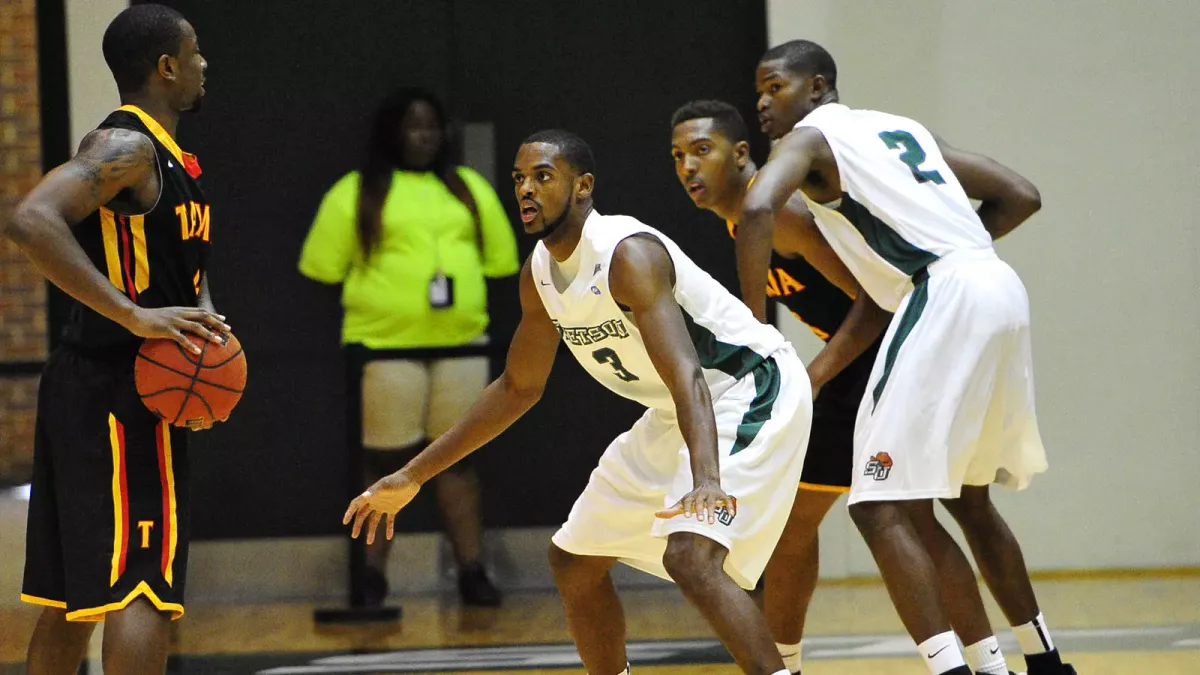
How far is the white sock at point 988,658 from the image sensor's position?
3799 mm

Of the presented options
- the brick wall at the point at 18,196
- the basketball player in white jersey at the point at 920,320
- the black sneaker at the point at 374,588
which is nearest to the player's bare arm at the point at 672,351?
the basketball player in white jersey at the point at 920,320

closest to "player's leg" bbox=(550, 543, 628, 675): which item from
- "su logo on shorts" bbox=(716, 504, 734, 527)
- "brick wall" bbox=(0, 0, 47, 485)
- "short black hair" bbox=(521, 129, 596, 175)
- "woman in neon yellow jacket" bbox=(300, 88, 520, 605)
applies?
"su logo on shorts" bbox=(716, 504, 734, 527)

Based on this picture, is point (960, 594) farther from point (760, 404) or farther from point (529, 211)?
point (529, 211)

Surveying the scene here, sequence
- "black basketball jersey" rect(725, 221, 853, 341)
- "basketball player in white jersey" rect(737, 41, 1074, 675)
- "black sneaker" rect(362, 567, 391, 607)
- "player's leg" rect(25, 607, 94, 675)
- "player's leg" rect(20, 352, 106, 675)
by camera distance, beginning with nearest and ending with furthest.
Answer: "player's leg" rect(20, 352, 106, 675) < "player's leg" rect(25, 607, 94, 675) < "basketball player in white jersey" rect(737, 41, 1074, 675) < "black basketball jersey" rect(725, 221, 853, 341) < "black sneaker" rect(362, 567, 391, 607)

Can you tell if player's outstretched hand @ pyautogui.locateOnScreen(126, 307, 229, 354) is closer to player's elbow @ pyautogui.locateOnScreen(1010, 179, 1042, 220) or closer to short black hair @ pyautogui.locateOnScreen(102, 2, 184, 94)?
short black hair @ pyautogui.locateOnScreen(102, 2, 184, 94)

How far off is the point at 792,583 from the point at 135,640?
181cm

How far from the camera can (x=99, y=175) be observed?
10.4 feet

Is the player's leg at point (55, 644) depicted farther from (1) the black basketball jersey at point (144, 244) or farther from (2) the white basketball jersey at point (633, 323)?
(2) the white basketball jersey at point (633, 323)

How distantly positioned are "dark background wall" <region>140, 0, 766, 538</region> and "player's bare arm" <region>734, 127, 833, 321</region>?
2659 millimetres

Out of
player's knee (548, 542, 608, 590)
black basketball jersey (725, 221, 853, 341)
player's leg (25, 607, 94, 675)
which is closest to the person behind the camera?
player's leg (25, 607, 94, 675)

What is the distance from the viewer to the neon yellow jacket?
610cm

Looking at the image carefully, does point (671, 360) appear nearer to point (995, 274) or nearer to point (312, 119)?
point (995, 274)

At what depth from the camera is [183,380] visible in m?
3.22

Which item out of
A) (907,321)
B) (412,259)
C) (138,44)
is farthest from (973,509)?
(412,259)
